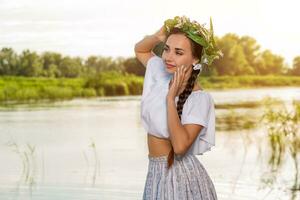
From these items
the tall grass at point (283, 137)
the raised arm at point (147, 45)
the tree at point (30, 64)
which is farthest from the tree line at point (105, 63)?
the raised arm at point (147, 45)

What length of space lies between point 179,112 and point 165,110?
4cm

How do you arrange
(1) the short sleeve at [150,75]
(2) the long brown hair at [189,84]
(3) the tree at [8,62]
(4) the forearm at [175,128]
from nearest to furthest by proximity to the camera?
(4) the forearm at [175,128], (2) the long brown hair at [189,84], (1) the short sleeve at [150,75], (3) the tree at [8,62]

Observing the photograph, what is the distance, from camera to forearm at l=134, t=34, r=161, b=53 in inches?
114

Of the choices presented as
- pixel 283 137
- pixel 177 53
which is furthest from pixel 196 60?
pixel 283 137

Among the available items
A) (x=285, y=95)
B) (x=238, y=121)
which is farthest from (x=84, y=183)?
(x=285, y=95)

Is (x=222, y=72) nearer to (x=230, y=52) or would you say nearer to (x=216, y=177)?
(x=230, y=52)

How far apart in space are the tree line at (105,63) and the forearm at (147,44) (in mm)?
8152

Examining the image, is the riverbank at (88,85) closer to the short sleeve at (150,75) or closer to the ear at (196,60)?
the short sleeve at (150,75)

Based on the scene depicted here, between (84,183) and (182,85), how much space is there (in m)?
3.67

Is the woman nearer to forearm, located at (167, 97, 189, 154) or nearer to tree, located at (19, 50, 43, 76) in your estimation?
forearm, located at (167, 97, 189, 154)

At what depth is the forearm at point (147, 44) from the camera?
290 centimetres

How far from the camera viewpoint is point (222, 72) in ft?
39.6

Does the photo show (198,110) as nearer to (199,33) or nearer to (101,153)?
(199,33)

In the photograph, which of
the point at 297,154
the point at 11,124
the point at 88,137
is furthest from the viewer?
the point at 11,124
